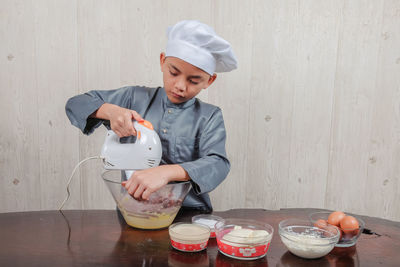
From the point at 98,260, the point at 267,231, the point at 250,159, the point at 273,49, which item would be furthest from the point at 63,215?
the point at 273,49

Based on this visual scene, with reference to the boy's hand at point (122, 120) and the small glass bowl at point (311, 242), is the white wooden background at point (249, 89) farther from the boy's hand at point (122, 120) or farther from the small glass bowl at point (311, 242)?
the small glass bowl at point (311, 242)

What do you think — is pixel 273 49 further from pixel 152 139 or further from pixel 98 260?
pixel 98 260

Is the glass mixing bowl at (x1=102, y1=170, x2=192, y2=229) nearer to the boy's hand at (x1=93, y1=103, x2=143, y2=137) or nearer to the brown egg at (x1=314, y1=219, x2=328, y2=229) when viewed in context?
the boy's hand at (x1=93, y1=103, x2=143, y2=137)

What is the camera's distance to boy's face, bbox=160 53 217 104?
3.85 feet

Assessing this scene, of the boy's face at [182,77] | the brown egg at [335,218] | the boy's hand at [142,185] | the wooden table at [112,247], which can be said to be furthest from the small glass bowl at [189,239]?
the boy's face at [182,77]

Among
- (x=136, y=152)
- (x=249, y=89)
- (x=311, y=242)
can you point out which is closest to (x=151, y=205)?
(x=136, y=152)

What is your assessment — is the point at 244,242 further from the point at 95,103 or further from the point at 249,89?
the point at 249,89

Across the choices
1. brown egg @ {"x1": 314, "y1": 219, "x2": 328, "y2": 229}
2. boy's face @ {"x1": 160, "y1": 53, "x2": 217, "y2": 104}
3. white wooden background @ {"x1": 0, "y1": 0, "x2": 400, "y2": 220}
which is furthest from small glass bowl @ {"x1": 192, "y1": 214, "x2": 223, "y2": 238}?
white wooden background @ {"x1": 0, "y1": 0, "x2": 400, "y2": 220}

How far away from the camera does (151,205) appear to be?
96 centimetres

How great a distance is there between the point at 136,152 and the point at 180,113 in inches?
13.1

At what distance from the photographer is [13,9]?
1.76 metres

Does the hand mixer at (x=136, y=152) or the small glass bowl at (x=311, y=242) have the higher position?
the hand mixer at (x=136, y=152)

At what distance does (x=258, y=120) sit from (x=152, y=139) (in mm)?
970

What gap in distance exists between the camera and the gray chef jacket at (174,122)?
1.27m
